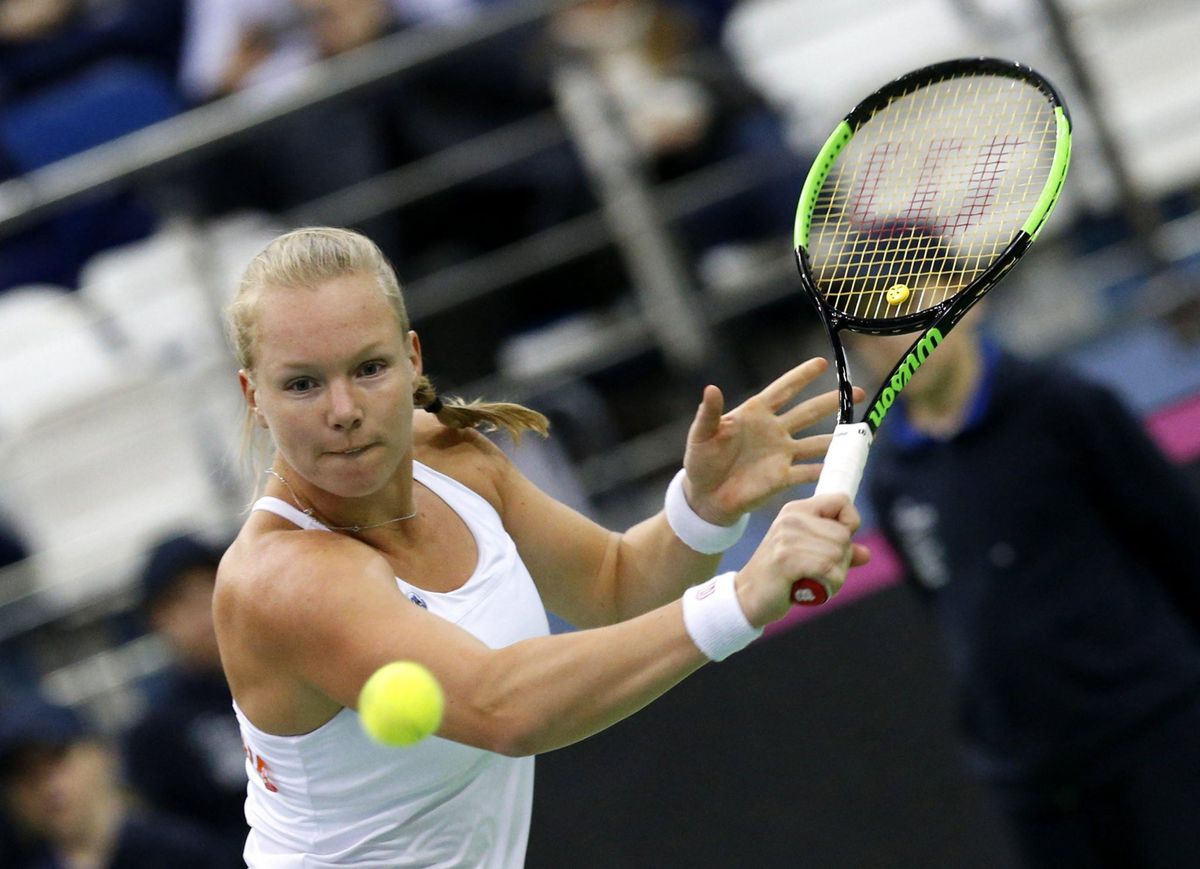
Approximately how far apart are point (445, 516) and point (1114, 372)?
109 inches

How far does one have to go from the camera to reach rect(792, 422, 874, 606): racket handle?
209 centimetres

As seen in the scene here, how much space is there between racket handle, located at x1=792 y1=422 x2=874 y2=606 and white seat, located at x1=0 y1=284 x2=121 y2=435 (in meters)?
3.46

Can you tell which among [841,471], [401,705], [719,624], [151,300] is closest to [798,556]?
[719,624]

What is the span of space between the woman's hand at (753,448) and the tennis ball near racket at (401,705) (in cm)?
82

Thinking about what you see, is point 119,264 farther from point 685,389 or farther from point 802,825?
point 802,825

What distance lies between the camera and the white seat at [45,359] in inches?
216

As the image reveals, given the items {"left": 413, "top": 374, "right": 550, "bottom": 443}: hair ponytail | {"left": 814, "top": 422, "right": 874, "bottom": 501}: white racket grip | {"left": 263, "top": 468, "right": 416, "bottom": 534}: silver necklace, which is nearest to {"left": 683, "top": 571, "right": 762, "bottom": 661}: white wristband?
{"left": 814, "top": 422, "right": 874, "bottom": 501}: white racket grip

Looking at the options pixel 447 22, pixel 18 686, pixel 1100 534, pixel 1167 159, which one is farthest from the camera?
pixel 1167 159

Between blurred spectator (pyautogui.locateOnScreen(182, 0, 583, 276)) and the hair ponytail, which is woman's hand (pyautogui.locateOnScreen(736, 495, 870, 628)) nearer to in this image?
the hair ponytail

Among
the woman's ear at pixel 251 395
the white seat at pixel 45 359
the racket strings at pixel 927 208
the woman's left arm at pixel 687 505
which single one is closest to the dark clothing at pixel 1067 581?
the racket strings at pixel 927 208

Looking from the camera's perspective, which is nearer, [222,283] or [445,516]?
[445,516]

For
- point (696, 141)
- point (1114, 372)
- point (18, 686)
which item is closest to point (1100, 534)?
point (1114, 372)

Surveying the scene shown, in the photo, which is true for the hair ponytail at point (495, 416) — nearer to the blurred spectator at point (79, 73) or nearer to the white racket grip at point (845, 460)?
the white racket grip at point (845, 460)

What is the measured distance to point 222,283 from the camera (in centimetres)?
475
